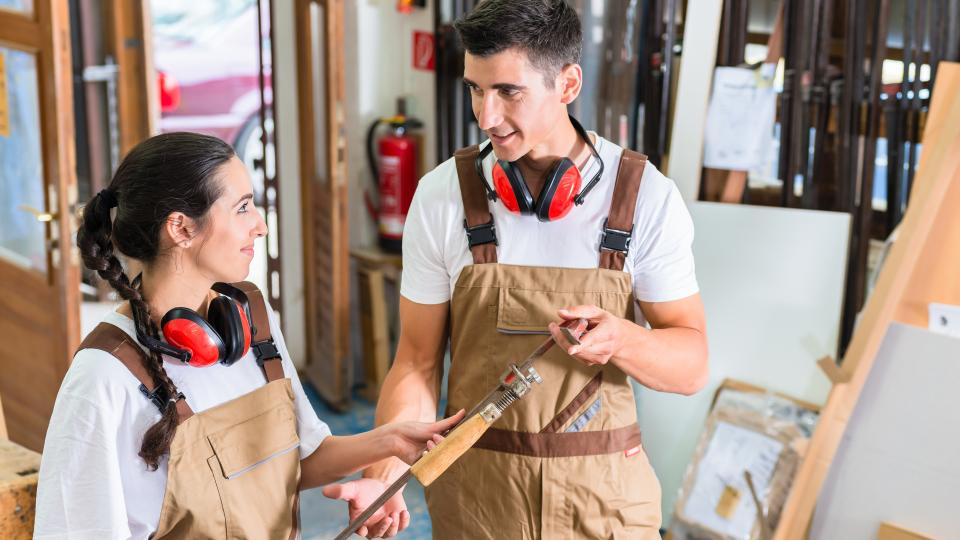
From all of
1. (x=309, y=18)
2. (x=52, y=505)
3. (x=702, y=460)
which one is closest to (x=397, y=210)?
(x=309, y=18)

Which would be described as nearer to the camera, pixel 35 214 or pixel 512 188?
pixel 512 188

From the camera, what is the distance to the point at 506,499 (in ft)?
5.93

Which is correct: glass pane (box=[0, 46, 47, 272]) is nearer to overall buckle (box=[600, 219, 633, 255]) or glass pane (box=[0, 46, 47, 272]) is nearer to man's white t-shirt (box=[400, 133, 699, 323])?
man's white t-shirt (box=[400, 133, 699, 323])

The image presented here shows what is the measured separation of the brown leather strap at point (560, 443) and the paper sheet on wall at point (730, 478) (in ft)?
4.59

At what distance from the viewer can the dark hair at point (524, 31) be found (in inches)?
65.7

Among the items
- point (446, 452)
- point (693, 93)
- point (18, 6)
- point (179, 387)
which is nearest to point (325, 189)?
A: point (18, 6)

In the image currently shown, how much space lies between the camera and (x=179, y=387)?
4.91 ft

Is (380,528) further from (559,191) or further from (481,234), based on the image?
(559,191)

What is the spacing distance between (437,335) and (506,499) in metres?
0.35

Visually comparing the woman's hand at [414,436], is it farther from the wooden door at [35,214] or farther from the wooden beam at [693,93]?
the wooden door at [35,214]

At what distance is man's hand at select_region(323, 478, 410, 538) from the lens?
5.57 feet

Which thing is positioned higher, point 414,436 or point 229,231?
point 229,231

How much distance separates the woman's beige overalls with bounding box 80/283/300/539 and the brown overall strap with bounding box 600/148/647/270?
0.63m

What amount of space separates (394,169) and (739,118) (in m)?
1.82
